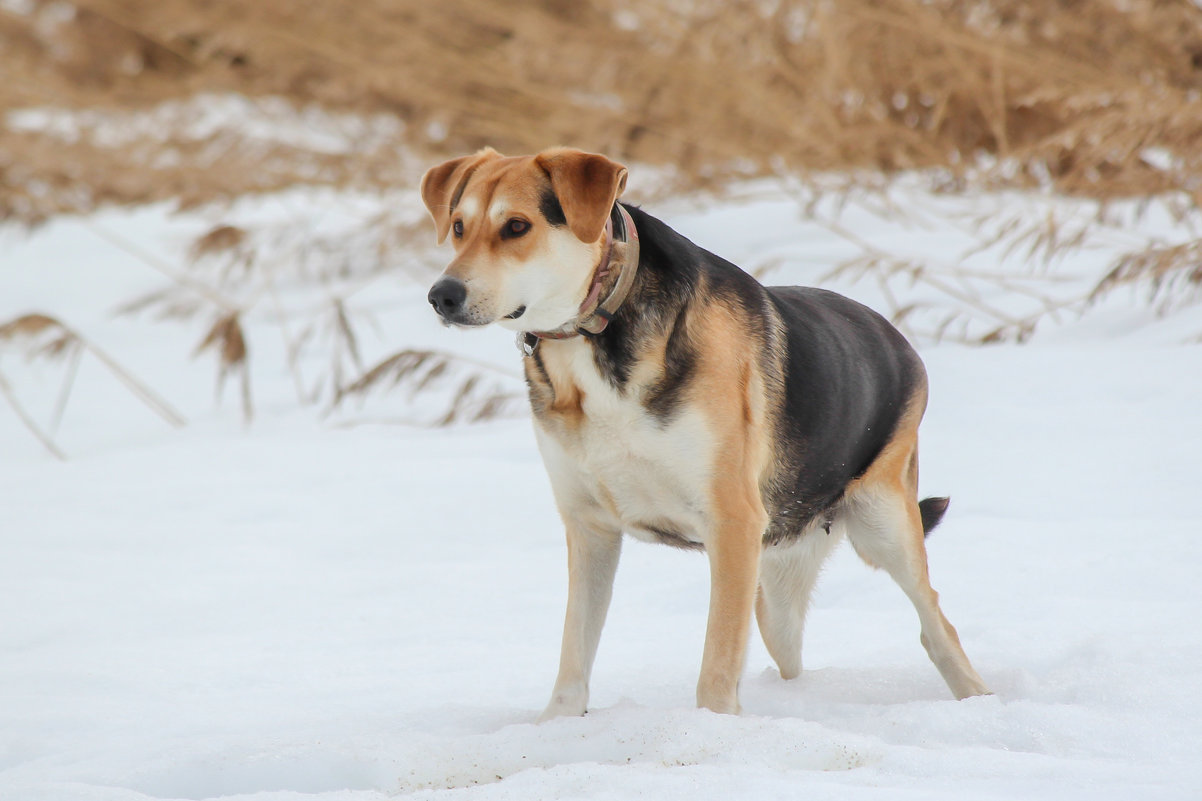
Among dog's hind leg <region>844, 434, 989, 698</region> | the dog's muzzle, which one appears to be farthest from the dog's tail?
the dog's muzzle

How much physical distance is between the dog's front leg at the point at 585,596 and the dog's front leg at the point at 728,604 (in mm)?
362

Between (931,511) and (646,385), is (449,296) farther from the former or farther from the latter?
(931,511)

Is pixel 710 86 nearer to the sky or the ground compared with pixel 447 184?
nearer to the sky

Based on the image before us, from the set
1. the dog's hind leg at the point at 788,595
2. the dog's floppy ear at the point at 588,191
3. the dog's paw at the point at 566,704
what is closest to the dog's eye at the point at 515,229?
the dog's floppy ear at the point at 588,191

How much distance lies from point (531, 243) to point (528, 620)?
1816 mm

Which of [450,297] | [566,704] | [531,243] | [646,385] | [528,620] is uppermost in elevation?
[531,243]

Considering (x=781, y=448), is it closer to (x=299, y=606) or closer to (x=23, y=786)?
(x=23, y=786)

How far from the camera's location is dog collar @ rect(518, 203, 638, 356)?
2.81 metres

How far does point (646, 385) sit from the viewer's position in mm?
2781

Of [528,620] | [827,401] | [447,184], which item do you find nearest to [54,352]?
[528,620]

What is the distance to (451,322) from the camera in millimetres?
2689

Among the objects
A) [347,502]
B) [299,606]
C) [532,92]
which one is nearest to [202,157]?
[532,92]

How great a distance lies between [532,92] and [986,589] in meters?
Result: 4.29

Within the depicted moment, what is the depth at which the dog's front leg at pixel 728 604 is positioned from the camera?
280 cm
